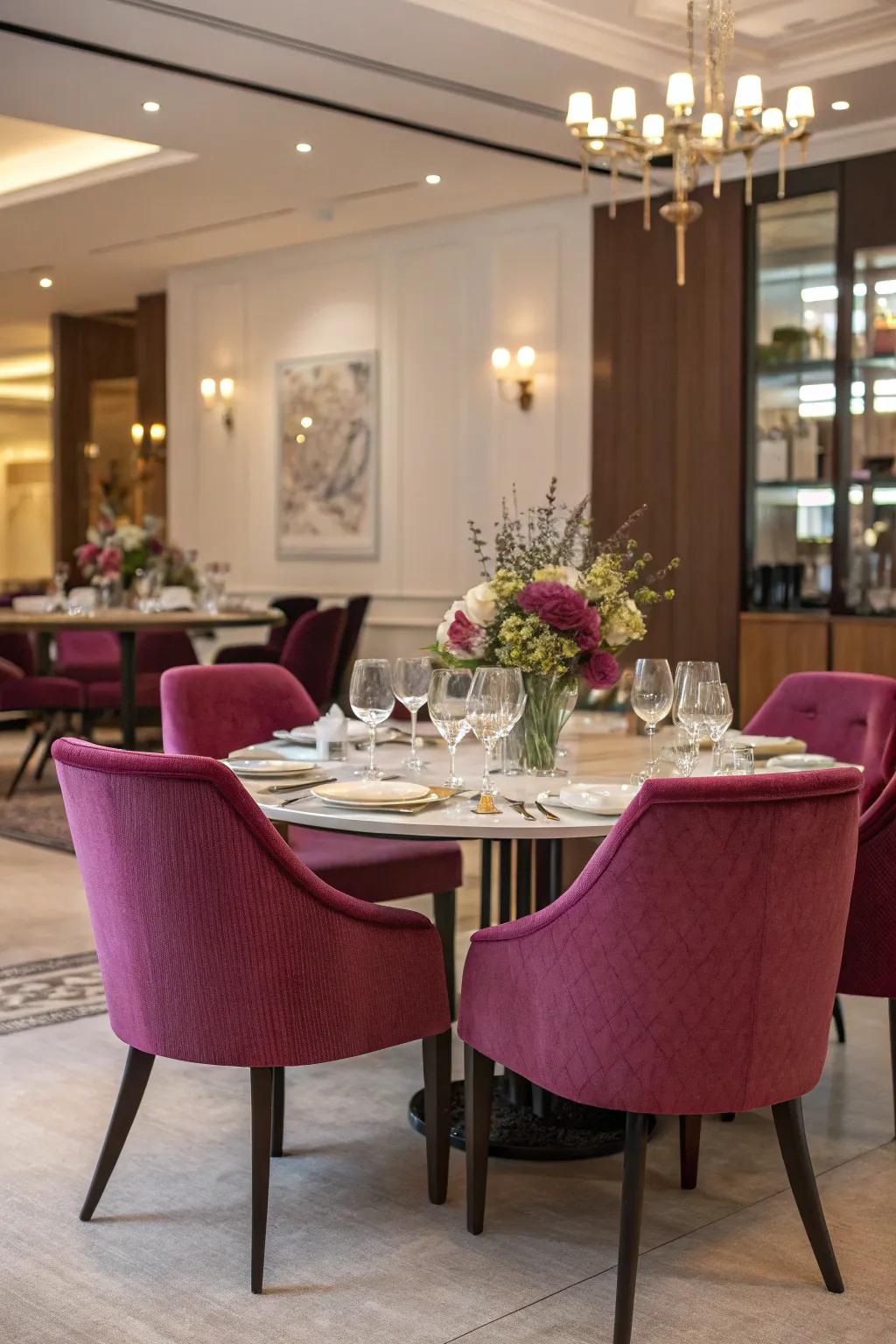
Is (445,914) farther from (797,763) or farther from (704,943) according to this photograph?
(704,943)

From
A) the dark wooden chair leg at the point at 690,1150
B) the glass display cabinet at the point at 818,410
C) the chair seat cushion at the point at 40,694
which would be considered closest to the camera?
the dark wooden chair leg at the point at 690,1150

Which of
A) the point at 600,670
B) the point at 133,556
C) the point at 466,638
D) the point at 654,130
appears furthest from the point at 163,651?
the point at 600,670

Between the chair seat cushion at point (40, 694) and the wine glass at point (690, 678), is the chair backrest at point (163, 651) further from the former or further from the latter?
the wine glass at point (690, 678)


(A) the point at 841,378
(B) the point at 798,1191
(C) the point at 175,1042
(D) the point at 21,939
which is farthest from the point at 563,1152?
(A) the point at 841,378

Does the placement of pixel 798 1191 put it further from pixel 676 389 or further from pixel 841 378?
pixel 676 389

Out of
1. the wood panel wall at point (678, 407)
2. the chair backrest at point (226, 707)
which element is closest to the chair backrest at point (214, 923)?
the chair backrest at point (226, 707)

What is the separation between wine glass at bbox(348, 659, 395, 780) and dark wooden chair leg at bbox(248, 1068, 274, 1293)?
694 millimetres

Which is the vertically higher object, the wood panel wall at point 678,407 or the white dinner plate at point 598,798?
the wood panel wall at point 678,407

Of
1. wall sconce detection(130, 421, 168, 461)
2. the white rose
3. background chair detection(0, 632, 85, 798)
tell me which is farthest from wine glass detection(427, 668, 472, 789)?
wall sconce detection(130, 421, 168, 461)

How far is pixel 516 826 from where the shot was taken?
249 cm

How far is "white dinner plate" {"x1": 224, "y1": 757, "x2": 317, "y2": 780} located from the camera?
2955mm

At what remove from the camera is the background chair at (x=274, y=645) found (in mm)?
8266

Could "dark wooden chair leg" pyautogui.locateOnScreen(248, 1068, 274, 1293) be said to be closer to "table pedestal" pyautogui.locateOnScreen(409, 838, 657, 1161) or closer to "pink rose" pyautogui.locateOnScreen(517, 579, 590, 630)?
"table pedestal" pyautogui.locateOnScreen(409, 838, 657, 1161)

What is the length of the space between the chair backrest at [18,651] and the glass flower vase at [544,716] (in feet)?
18.8
